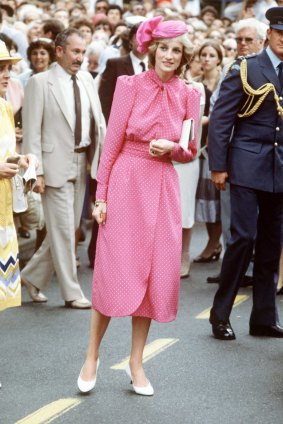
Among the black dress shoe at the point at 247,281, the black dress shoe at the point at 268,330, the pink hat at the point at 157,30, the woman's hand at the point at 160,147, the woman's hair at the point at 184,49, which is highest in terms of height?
the pink hat at the point at 157,30

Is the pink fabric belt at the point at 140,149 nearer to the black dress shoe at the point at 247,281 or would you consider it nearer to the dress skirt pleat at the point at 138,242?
the dress skirt pleat at the point at 138,242

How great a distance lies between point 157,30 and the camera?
6.83 meters

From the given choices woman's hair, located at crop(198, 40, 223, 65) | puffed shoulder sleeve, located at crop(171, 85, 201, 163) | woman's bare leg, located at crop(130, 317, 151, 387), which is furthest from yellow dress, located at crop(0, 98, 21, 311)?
woman's hair, located at crop(198, 40, 223, 65)

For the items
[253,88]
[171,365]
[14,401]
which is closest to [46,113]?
[253,88]

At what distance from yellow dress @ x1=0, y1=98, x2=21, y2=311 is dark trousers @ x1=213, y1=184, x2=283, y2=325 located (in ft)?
5.88

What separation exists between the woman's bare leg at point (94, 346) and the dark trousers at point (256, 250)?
1614 millimetres

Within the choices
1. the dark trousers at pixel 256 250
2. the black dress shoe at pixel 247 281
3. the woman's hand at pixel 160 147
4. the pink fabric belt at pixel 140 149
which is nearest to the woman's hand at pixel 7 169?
the pink fabric belt at pixel 140 149

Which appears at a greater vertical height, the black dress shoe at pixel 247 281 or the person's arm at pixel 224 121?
the person's arm at pixel 224 121

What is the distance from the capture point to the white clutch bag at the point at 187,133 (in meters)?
6.86

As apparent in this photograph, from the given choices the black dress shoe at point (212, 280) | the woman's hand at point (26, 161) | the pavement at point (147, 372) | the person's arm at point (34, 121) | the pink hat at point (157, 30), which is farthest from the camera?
the black dress shoe at point (212, 280)

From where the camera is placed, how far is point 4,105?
7.10m

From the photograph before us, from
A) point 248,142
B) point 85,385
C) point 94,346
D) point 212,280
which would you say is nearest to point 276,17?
point 248,142

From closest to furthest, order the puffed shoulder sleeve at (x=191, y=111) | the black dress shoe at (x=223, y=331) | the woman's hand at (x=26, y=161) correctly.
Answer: the puffed shoulder sleeve at (x=191, y=111), the woman's hand at (x=26, y=161), the black dress shoe at (x=223, y=331)

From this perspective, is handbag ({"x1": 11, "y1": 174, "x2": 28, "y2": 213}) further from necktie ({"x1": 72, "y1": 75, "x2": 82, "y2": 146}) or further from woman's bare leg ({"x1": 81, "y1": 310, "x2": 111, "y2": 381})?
necktie ({"x1": 72, "y1": 75, "x2": 82, "y2": 146})
